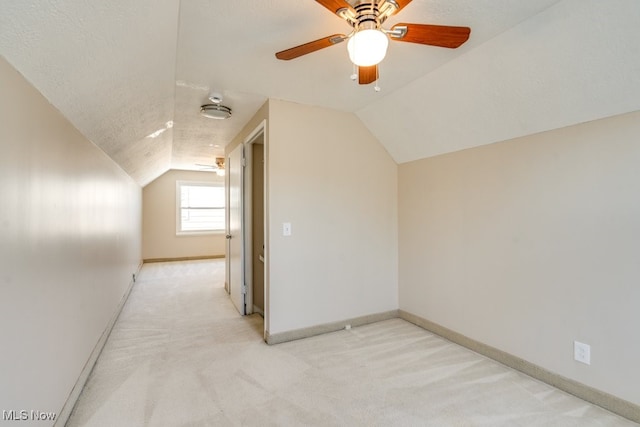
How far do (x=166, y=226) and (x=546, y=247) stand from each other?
24.8 ft

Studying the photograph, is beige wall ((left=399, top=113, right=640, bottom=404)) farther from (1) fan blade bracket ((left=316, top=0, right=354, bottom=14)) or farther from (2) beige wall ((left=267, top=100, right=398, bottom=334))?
(1) fan blade bracket ((left=316, top=0, right=354, bottom=14))

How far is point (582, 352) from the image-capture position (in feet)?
6.66

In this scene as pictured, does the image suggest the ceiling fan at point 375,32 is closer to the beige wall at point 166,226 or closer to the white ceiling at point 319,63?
the white ceiling at point 319,63

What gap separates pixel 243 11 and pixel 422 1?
0.96 metres

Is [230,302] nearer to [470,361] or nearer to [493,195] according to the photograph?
[470,361]

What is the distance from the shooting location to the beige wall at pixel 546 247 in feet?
6.10

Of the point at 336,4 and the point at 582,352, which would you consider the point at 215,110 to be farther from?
the point at 582,352

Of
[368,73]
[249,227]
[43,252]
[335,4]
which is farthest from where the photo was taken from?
[249,227]

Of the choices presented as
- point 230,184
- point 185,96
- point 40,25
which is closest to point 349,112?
point 185,96

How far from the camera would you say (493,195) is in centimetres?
259

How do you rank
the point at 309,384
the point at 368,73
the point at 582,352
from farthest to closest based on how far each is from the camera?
the point at 309,384 < the point at 582,352 < the point at 368,73

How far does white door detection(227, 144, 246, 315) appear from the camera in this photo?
368cm

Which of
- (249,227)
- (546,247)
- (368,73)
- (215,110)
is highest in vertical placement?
(215,110)

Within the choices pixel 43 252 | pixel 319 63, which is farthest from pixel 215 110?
pixel 43 252
